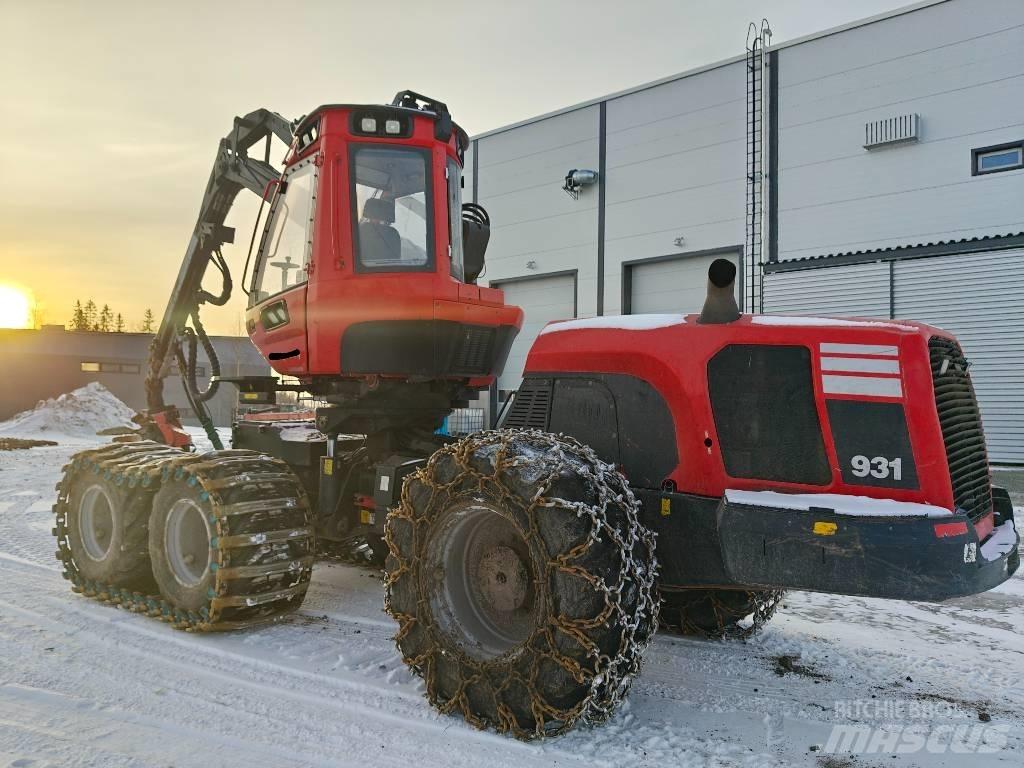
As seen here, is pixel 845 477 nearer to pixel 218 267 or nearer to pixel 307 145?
Answer: pixel 307 145

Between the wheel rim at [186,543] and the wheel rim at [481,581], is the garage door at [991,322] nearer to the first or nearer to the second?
the wheel rim at [481,581]

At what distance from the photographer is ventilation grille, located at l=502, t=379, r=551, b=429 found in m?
4.17

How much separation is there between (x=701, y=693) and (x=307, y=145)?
163 inches

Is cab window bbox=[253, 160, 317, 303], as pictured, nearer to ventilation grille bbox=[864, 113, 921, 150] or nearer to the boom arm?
the boom arm

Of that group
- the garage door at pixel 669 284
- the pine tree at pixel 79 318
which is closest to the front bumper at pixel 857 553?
the garage door at pixel 669 284

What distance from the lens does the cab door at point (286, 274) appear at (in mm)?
5105

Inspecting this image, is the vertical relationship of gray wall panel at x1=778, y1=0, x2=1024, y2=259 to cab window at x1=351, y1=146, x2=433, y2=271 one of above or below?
above

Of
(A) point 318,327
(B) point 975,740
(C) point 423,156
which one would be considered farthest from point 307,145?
(B) point 975,740

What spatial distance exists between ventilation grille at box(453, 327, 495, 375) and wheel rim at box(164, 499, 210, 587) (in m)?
1.96

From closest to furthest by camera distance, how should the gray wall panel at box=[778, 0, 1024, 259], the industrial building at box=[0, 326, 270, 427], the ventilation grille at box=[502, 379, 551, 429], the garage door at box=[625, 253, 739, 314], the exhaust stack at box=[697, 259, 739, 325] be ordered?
the exhaust stack at box=[697, 259, 739, 325], the ventilation grille at box=[502, 379, 551, 429], the gray wall panel at box=[778, 0, 1024, 259], the garage door at box=[625, 253, 739, 314], the industrial building at box=[0, 326, 270, 427]

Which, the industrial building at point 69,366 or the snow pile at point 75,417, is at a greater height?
the industrial building at point 69,366

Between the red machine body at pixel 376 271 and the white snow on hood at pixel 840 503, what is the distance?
2.32 meters

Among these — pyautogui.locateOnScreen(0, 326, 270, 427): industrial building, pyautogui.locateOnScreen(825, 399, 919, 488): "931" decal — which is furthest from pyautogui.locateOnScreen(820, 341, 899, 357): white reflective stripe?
pyautogui.locateOnScreen(0, 326, 270, 427): industrial building

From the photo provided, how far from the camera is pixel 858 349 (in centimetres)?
328
